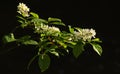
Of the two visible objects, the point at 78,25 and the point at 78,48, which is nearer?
the point at 78,48

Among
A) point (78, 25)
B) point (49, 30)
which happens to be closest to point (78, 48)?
point (49, 30)

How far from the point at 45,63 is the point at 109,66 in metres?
2.56

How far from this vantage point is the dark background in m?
4.01

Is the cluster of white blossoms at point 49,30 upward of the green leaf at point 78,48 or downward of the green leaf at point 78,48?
upward

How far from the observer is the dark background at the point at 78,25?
4012 mm

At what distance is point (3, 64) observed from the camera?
3.99 m

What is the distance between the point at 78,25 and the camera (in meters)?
→ 4.09

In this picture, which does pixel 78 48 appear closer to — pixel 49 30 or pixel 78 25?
pixel 49 30

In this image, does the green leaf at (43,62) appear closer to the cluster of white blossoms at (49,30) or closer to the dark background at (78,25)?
the cluster of white blossoms at (49,30)

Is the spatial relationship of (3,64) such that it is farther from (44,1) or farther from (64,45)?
(64,45)

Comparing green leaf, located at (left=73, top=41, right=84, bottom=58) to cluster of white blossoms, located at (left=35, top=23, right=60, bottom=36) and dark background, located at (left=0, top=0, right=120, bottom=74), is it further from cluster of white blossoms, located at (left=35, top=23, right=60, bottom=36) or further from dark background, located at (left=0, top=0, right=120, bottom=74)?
dark background, located at (left=0, top=0, right=120, bottom=74)

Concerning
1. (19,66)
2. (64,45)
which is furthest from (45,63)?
(19,66)

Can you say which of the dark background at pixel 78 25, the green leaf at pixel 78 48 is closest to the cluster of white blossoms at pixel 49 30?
the green leaf at pixel 78 48

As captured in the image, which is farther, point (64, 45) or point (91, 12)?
point (91, 12)
